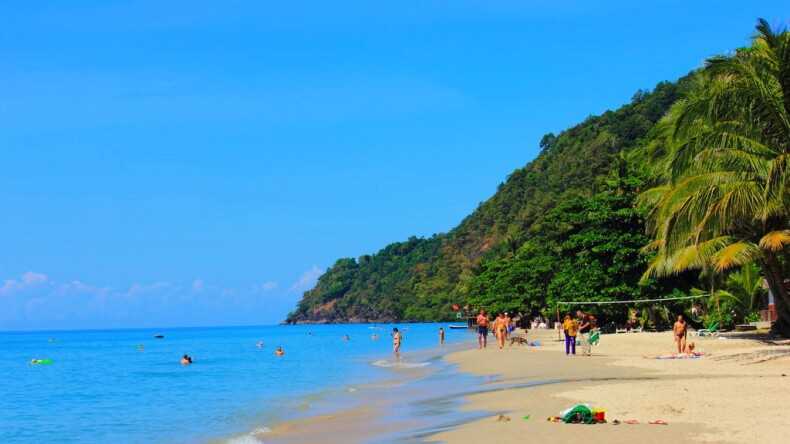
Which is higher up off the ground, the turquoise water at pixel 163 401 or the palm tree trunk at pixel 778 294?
the palm tree trunk at pixel 778 294

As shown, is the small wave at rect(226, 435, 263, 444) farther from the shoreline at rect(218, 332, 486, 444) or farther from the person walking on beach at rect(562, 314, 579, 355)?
the person walking on beach at rect(562, 314, 579, 355)

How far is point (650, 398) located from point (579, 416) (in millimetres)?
3121

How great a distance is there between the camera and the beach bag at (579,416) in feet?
39.2

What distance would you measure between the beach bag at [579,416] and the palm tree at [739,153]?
43.8 feet

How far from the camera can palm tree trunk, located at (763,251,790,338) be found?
26.7 m

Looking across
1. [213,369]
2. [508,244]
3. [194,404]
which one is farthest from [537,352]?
[508,244]

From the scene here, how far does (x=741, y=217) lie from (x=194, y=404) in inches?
666

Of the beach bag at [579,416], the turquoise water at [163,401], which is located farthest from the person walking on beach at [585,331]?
the beach bag at [579,416]

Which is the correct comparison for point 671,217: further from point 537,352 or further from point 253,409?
point 253,409

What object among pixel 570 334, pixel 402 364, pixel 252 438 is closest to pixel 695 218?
pixel 570 334

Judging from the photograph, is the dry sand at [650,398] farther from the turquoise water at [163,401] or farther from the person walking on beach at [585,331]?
the turquoise water at [163,401]

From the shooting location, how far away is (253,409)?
22.0m

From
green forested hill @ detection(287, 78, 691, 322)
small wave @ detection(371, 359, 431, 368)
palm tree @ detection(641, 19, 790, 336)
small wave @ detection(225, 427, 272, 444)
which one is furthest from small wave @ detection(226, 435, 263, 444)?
green forested hill @ detection(287, 78, 691, 322)

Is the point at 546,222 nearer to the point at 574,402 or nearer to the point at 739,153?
the point at 739,153
